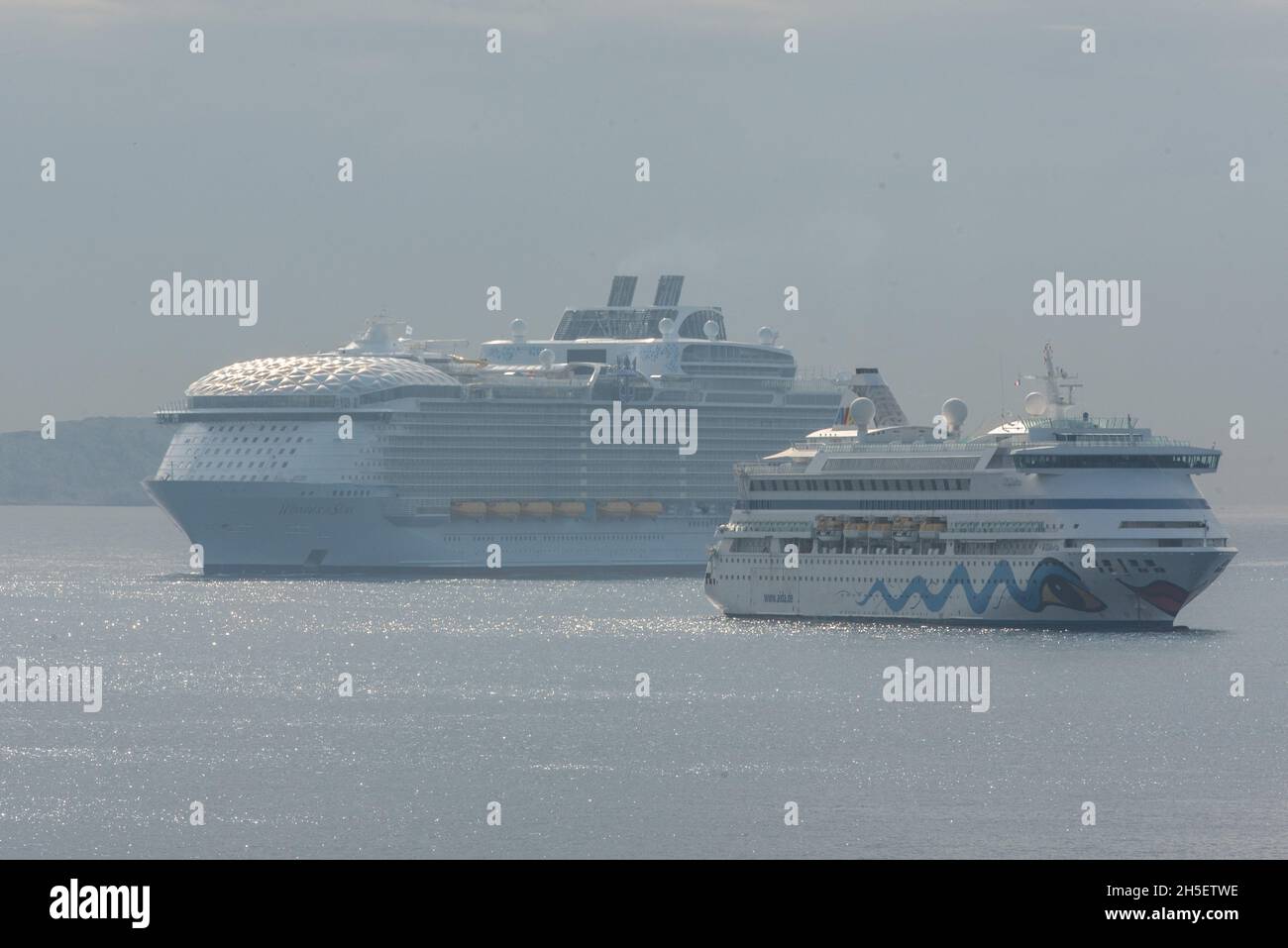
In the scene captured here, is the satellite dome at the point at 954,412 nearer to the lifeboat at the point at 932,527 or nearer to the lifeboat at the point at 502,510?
the lifeboat at the point at 932,527

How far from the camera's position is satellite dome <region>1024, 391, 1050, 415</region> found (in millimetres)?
84562

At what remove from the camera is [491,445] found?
14212 centimetres

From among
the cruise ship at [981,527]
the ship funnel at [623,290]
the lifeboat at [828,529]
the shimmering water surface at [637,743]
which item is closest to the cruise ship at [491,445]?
the ship funnel at [623,290]

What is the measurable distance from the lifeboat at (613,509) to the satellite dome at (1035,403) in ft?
200

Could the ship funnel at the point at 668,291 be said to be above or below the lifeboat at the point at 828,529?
above

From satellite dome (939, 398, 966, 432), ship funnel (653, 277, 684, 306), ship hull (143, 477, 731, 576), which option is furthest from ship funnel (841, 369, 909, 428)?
ship funnel (653, 277, 684, 306)

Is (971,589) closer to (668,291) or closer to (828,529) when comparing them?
Answer: (828,529)

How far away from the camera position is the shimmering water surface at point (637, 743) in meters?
43.4

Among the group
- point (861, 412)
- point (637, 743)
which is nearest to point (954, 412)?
point (861, 412)

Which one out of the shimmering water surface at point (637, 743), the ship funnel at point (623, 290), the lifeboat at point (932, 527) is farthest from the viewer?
the ship funnel at point (623, 290)

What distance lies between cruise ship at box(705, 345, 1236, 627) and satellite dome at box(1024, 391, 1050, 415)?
2.8 inches
